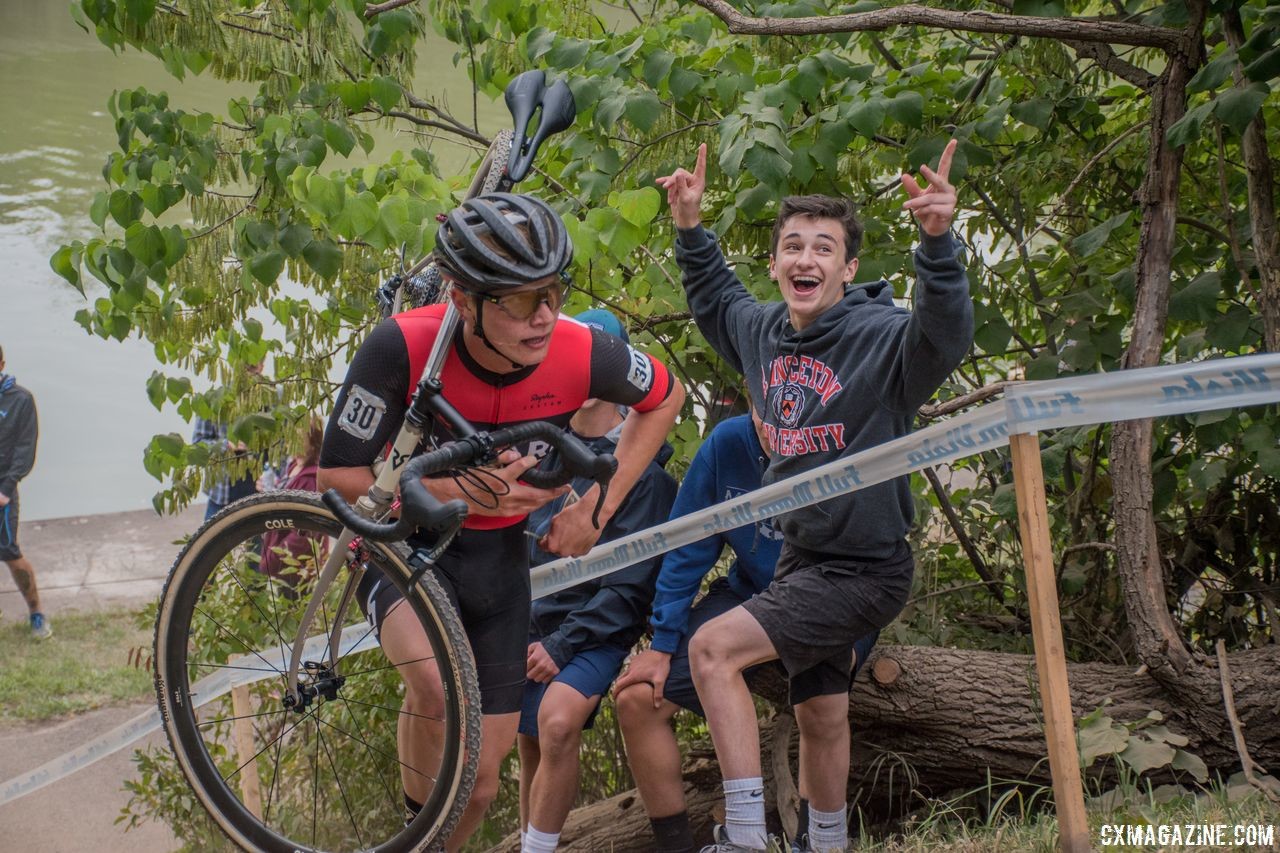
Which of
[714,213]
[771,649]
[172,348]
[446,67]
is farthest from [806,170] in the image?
[446,67]

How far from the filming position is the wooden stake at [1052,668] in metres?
2.69

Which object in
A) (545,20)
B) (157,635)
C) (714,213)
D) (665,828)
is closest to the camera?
(157,635)

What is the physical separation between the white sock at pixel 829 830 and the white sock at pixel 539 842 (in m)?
0.81

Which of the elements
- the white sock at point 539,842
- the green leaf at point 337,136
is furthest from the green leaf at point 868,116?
the white sock at point 539,842

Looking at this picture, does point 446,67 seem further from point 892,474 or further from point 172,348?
point 892,474

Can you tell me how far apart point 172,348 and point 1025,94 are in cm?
389

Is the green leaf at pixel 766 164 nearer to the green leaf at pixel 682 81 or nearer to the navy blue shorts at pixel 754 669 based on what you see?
the green leaf at pixel 682 81

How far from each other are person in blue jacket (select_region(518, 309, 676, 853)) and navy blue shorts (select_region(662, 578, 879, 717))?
0.23 m

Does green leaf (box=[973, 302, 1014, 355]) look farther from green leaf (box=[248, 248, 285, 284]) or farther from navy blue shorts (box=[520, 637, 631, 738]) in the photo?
green leaf (box=[248, 248, 285, 284])

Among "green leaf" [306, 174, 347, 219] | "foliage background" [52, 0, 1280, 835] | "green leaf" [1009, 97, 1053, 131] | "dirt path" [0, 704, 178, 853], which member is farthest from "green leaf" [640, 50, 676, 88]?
"dirt path" [0, 704, 178, 853]

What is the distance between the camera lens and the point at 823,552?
343 cm

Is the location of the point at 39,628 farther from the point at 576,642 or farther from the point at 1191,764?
the point at 1191,764

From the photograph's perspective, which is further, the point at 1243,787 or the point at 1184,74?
the point at 1184,74

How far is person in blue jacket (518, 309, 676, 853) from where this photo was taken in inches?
148
